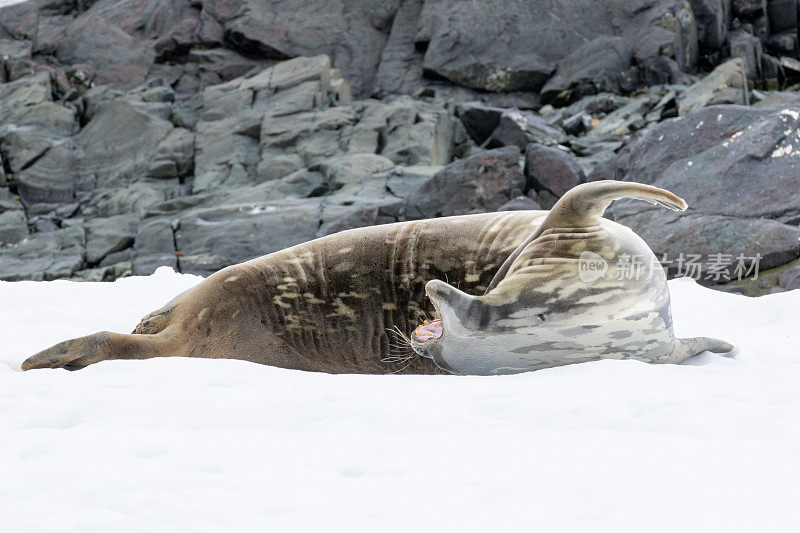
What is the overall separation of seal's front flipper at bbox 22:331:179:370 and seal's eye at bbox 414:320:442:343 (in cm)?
114

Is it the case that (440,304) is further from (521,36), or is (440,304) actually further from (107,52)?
(107,52)

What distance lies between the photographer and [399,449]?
1.87 m

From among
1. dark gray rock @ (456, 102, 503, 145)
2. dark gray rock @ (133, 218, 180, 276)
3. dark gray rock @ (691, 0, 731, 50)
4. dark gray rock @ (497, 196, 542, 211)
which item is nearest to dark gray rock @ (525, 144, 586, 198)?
dark gray rock @ (497, 196, 542, 211)

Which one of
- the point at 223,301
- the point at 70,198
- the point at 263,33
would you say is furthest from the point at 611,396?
the point at 263,33

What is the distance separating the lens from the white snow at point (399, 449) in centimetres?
145

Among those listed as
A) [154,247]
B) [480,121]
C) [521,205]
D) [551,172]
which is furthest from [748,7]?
[154,247]

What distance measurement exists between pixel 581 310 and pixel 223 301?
5.50 feet

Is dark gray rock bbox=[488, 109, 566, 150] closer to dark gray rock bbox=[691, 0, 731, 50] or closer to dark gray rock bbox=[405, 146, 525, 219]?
dark gray rock bbox=[405, 146, 525, 219]

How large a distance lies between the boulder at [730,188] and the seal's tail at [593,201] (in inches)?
186

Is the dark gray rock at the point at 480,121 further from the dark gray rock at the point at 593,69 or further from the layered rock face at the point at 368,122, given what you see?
the dark gray rock at the point at 593,69

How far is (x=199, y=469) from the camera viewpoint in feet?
5.68

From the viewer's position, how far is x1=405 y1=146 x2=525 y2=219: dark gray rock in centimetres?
1082

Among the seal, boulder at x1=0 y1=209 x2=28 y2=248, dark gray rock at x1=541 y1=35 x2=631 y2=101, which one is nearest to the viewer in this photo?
the seal

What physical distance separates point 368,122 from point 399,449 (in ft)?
52.8
